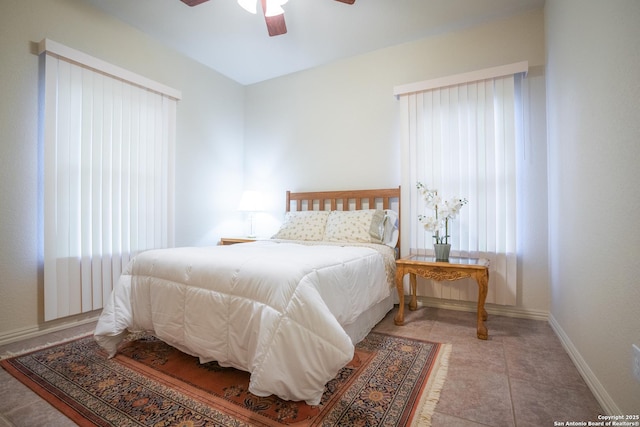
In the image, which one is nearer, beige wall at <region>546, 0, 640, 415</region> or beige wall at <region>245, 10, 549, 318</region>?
beige wall at <region>546, 0, 640, 415</region>

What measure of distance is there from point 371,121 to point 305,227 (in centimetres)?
139

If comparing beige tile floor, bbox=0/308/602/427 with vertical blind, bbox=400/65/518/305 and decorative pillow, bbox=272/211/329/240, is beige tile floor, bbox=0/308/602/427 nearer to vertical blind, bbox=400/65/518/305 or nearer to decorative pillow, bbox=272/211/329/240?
vertical blind, bbox=400/65/518/305

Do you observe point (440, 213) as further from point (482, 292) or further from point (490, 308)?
point (490, 308)

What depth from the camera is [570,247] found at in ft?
6.25

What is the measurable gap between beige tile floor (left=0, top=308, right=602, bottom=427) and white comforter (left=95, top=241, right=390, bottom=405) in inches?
18.4

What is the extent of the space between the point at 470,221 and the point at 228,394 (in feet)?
7.75

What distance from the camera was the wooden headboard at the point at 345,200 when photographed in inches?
124

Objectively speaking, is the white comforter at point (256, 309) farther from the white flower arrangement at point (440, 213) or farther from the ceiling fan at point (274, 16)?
the ceiling fan at point (274, 16)

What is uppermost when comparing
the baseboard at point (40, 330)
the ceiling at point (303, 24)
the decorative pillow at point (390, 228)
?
the ceiling at point (303, 24)

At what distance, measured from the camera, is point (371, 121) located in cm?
331

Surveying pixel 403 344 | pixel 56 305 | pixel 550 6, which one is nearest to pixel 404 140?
pixel 550 6

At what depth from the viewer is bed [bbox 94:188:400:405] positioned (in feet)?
4.17

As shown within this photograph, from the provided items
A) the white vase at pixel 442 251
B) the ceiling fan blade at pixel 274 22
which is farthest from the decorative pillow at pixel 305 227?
the ceiling fan blade at pixel 274 22

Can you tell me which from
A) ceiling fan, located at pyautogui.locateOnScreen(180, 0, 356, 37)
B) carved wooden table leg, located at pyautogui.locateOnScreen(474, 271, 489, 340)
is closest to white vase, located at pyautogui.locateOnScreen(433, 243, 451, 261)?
carved wooden table leg, located at pyautogui.locateOnScreen(474, 271, 489, 340)
